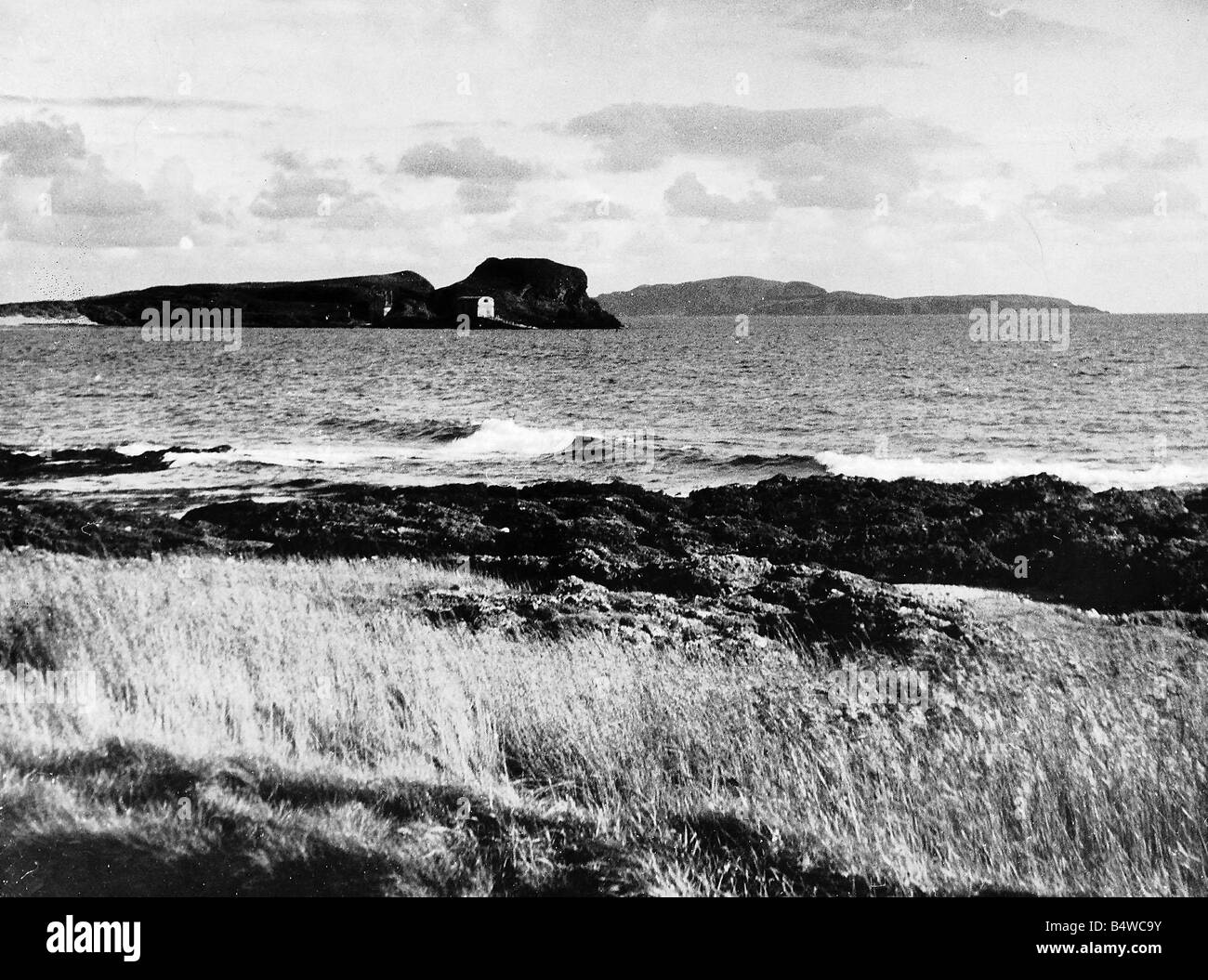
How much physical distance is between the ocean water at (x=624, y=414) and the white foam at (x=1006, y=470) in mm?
163

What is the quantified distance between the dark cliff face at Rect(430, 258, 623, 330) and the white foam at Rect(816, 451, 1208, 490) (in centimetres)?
11400

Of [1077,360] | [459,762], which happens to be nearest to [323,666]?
[459,762]

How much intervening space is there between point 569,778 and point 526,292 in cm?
14599

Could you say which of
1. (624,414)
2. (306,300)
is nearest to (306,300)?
(306,300)

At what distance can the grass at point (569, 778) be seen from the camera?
560 cm

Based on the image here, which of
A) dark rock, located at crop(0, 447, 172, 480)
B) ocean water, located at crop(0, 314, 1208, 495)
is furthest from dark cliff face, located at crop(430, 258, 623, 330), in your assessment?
dark rock, located at crop(0, 447, 172, 480)

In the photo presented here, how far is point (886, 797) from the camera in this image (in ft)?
20.8

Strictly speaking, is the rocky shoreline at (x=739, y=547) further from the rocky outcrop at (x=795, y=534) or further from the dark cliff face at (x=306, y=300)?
the dark cliff face at (x=306, y=300)

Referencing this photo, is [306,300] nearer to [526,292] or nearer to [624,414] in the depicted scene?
[526,292]

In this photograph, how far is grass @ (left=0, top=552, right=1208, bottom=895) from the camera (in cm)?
560

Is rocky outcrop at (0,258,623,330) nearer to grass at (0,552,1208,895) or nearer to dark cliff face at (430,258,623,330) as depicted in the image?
dark cliff face at (430,258,623,330)

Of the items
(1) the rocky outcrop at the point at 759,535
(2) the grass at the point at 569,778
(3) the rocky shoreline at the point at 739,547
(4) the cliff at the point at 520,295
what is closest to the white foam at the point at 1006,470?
(1) the rocky outcrop at the point at 759,535

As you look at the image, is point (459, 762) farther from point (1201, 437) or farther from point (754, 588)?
point (1201, 437)
